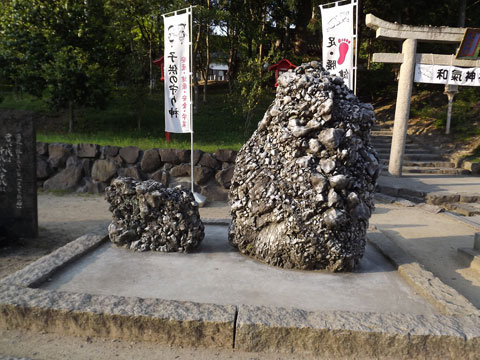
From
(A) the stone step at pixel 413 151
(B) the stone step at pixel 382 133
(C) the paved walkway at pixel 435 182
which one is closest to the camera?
(C) the paved walkway at pixel 435 182

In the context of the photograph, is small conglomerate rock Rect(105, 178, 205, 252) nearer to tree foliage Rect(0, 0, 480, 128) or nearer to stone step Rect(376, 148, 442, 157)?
tree foliage Rect(0, 0, 480, 128)

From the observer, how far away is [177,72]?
749 centimetres

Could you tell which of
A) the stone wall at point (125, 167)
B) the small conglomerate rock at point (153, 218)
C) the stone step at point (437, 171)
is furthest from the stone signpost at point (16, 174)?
the stone step at point (437, 171)

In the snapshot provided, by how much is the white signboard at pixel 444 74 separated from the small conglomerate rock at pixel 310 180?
7979 mm

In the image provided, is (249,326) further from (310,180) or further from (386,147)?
(386,147)

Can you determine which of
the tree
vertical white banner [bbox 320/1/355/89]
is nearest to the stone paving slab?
vertical white banner [bbox 320/1/355/89]

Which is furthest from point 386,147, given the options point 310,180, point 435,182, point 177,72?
point 310,180

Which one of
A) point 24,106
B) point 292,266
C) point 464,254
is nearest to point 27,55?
point 24,106

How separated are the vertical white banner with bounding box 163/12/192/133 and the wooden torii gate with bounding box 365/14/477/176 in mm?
5152

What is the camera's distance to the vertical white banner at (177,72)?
7.29m

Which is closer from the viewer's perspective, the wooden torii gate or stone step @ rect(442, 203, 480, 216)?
stone step @ rect(442, 203, 480, 216)

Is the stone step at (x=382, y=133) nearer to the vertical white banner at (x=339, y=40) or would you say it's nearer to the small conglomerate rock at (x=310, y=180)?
the vertical white banner at (x=339, y=40)

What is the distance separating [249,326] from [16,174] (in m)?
3.76

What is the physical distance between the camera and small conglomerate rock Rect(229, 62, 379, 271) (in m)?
3.21
